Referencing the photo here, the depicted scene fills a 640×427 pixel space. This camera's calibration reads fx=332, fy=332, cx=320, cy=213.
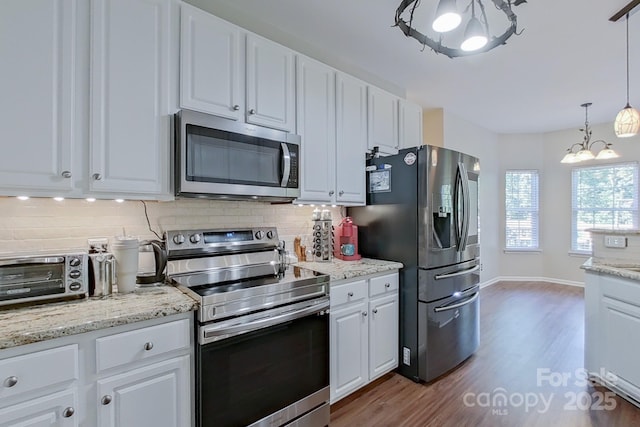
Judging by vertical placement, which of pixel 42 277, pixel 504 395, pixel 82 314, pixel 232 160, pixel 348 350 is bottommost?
pixel 504 395

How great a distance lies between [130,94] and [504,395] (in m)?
3.12

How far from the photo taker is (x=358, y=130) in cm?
284

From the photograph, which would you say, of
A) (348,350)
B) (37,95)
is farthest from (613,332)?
(37,95)

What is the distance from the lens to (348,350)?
230 centimetres

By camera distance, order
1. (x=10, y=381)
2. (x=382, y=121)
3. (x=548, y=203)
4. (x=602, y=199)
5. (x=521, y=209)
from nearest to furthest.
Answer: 1. (x=10, y=381)
2. (x=382, y=121)
3. (x=602, y=199)
4. (x=548, y=203)
5. (x=521, y=209)

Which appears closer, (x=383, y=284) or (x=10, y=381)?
(x=10, y=381)

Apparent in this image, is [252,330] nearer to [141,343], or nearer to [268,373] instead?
[268,373]

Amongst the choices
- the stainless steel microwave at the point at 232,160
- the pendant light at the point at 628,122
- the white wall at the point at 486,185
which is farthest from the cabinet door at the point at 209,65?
the white wall at the point at 486,185

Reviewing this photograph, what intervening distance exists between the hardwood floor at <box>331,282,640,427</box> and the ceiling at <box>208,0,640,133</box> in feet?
9.21

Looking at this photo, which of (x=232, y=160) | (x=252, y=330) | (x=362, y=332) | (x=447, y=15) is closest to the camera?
(x=447, y=15)

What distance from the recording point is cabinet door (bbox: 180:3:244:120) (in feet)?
6.05

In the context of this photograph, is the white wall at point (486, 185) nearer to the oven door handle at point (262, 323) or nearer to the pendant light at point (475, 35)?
the pendant light at point (475, 35)

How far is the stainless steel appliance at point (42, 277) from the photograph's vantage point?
137 centimetres

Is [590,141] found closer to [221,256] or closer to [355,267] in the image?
[355,267]
